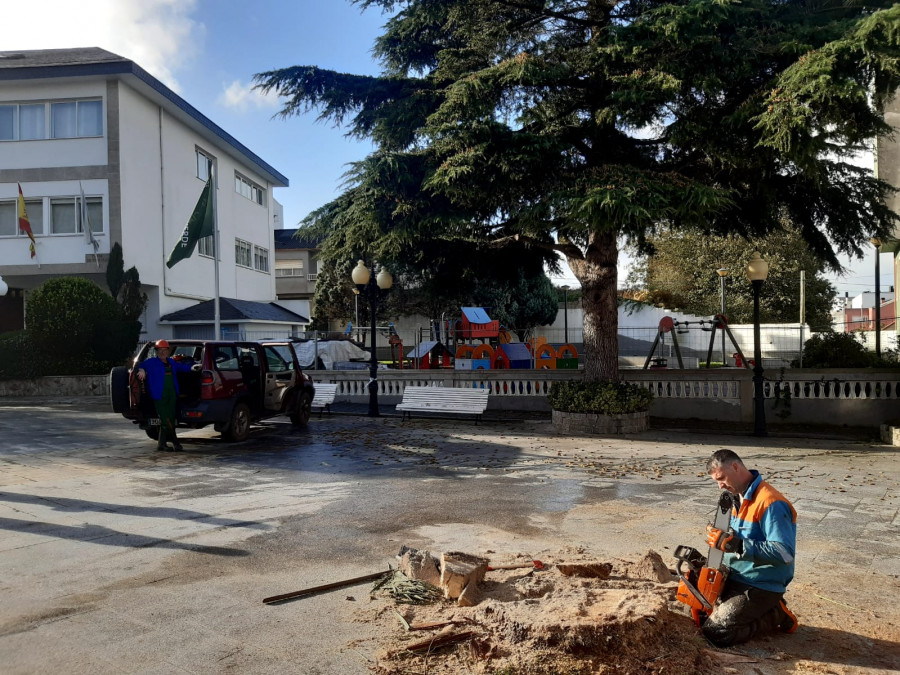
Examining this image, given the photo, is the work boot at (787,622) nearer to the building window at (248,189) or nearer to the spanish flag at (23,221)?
the spanish flag at (23,221)

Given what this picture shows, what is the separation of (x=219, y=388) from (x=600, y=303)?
7917mm

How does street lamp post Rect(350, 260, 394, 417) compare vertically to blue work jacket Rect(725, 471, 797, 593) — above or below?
above

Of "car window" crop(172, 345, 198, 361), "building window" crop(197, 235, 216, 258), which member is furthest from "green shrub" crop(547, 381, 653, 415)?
"building window" crop(197, 235, 216, 258)

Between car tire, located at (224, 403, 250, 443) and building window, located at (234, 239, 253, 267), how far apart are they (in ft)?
73.8

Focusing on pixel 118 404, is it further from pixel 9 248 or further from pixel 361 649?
pixel 9 248

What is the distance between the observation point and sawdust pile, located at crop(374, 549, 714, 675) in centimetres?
382

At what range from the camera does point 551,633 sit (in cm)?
389

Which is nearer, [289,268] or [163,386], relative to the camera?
[163,386]

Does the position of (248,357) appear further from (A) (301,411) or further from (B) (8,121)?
(B) (8,121)

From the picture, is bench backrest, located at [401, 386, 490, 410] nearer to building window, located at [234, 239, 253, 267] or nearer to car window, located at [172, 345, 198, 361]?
car window, located at [172, 345, 198, 361]

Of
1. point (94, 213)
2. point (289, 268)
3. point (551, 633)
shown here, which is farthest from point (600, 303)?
point (289, 268)

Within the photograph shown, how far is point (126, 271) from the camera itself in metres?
25.2

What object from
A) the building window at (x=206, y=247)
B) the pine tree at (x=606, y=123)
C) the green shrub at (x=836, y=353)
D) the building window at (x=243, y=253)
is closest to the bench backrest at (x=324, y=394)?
the pine tree at (x=606, y=123)

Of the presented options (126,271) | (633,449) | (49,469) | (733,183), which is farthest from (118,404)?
(126,271)
